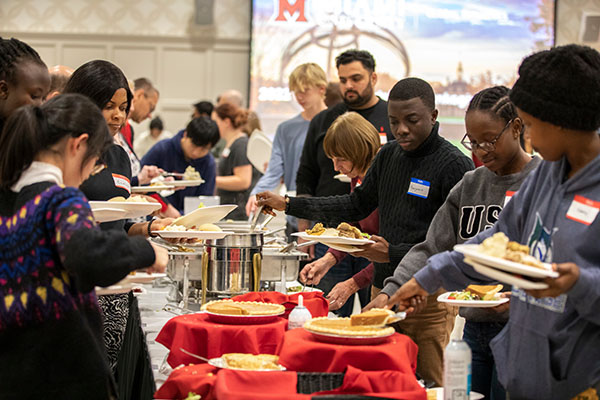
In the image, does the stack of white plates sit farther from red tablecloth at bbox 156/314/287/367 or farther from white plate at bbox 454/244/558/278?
red tablecloth at bbox 156/314/287/367

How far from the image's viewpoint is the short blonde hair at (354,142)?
2.92 m

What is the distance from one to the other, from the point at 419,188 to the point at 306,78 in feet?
7.07

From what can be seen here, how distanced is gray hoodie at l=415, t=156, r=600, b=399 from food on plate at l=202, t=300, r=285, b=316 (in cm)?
71

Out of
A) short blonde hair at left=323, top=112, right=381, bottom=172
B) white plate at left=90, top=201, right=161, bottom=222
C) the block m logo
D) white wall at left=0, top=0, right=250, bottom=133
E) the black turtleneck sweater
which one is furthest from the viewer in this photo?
white wall at left=0, top=0, right=250, bottom=133

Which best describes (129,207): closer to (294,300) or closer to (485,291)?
(294,300)

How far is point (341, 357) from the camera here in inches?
66.4

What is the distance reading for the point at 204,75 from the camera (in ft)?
33.8

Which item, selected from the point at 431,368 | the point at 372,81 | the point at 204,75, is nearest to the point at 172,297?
the point at 431,368

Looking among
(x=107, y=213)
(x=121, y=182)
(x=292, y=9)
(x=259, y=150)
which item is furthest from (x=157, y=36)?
(x=107, y=213)

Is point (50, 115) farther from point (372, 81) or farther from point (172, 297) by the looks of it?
point (372, 81)

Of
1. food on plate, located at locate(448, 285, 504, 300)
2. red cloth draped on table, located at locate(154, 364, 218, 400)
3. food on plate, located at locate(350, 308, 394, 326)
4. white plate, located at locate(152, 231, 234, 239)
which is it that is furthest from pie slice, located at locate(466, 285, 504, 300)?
white plate, located at locate(152, 231, 234, 239)

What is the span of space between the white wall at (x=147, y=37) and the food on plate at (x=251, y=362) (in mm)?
8580

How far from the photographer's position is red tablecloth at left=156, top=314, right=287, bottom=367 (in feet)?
6.55

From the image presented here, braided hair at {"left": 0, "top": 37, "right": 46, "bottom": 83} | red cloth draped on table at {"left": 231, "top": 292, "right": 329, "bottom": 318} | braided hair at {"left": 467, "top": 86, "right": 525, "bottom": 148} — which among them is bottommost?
red cloth draped on table at {"left": 231, "top": 292, "right": 329, "bottom": 318}
